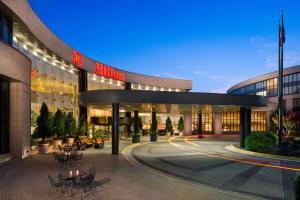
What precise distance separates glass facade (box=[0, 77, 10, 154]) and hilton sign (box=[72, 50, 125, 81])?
1395 cm

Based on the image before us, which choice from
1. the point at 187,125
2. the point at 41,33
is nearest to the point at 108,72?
the point at 41,33

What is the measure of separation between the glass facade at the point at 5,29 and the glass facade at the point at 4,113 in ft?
11.1

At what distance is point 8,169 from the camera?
1802cm

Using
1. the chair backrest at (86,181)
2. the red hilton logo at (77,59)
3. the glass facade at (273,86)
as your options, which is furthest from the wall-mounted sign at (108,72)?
the glass facade at (273,86)

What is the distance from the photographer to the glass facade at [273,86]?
6738cm

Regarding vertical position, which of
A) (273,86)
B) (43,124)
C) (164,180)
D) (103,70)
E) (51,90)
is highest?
(103,70)

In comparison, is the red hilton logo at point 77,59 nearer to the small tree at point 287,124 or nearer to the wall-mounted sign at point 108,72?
the wall-mounted sign at point 108,72

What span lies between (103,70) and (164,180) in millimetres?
31604

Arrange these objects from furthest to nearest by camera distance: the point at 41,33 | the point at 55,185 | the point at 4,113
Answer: the point at 41,33 → the point at 4,113 → the point at 55,185

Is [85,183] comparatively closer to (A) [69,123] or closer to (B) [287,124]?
(A) [69,123]

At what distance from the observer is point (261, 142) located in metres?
27.4

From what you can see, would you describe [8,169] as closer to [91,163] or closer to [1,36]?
[91,163]

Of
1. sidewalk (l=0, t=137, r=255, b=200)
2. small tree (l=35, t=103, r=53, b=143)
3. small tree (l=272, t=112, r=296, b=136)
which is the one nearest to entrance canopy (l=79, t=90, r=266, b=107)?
small tree (l=35, t=103, r=53, b=143)

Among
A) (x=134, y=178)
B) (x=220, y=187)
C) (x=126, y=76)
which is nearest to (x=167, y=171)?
(x=134, y=178)
